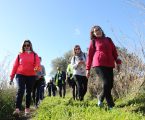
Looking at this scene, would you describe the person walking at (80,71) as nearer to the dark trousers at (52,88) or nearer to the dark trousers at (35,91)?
the dark trousers at (35,91)

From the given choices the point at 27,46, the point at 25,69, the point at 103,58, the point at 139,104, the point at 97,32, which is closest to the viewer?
the point at 103,58

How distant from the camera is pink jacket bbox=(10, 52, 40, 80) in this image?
33.1 feet

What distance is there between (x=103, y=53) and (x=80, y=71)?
316cm

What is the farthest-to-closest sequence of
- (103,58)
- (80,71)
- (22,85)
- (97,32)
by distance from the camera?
1. (80,71)
2. (22,85)
3. (97,32)
4. (103,58)

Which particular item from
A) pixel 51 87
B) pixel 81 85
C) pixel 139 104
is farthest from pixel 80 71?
pixel 51 87

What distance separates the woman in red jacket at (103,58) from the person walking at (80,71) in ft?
8.76

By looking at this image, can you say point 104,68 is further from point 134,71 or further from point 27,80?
A: point 134,71

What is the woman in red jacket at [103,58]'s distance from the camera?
28.4 feet

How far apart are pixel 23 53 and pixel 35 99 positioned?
4555 millimetres

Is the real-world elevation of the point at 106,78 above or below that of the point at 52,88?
above

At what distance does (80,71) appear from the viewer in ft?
39.2

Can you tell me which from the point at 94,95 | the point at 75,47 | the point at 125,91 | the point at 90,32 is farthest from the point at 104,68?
the point at 94,95

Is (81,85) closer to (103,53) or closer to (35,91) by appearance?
(103,53)

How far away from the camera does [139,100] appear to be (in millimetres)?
10203
